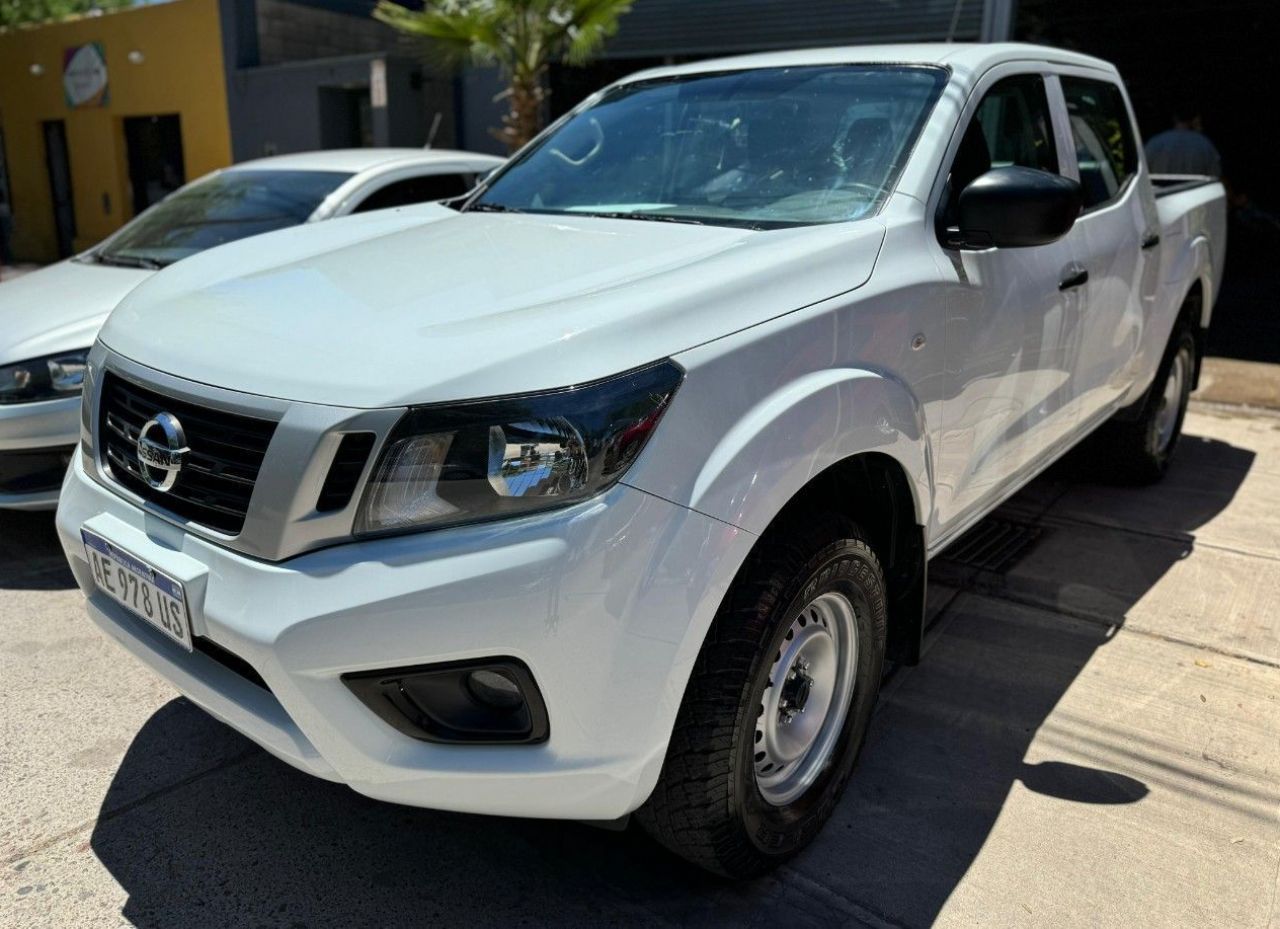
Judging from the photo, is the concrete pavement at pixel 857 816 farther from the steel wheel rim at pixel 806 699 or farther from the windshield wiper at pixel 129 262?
the windshield wiper at pixel 129 262

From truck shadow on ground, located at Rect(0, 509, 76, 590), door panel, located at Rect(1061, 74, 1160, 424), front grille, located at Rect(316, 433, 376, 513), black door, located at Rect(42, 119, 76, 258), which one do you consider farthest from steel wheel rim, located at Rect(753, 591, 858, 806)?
black door, located at Rect(42, 119, 76, 258)

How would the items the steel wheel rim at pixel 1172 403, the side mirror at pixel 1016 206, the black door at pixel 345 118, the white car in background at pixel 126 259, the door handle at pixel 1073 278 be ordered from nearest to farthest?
the side mirror at pixel 1016 206 → the door handle at pixel 1073 278 → the white car in background at pixel 126 259 → the steel wheel rim at pixel 1172 403 → the black door at pixel 345 118

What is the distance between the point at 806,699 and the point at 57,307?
3.51 m

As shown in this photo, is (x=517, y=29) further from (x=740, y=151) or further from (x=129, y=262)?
(x=740, y=151)

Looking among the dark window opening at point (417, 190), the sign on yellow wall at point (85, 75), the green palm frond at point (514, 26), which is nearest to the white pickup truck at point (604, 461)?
the dark window opening at point (417, 190)

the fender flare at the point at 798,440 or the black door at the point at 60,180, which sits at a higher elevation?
the fender flare at the point at 798,440

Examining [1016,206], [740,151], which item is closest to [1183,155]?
[740,151]

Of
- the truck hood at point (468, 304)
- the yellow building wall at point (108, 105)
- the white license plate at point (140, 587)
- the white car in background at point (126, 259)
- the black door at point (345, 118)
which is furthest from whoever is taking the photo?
the yellow building wall at point (108, 105)

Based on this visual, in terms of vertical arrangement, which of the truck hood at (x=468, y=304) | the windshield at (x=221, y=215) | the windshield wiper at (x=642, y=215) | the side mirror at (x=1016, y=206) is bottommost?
the windshield at (x=221, y=215)

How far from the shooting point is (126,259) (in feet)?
16.9

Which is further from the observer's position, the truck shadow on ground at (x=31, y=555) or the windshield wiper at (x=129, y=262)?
the windshield wiper at (x=129, y=262)

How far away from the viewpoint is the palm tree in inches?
378

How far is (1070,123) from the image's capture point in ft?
12.3

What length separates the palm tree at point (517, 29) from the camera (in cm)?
960
